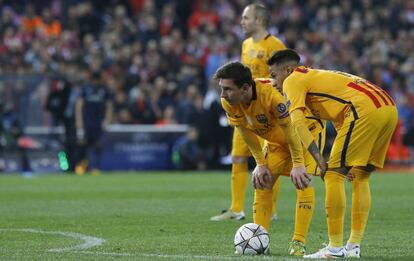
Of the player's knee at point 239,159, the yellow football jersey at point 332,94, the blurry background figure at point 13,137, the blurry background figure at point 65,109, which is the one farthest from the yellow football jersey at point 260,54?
the blurry background figure at point 13,137

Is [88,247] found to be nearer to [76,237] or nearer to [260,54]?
[76,237]

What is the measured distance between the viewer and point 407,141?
26.3 m

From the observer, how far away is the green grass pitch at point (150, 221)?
972 centimetres

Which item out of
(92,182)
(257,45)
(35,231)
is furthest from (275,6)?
(35,231)

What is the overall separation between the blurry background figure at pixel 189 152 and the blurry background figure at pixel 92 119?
1.84 meters

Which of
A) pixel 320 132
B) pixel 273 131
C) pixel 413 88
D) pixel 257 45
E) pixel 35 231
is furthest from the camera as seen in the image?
pixel 413 88

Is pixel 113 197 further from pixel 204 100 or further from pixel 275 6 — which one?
pixel 275 6

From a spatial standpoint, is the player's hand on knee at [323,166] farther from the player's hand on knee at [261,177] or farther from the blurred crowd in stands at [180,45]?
the blurred crowd in stands at [180,45]

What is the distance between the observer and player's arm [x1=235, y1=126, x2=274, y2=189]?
9.77 meters

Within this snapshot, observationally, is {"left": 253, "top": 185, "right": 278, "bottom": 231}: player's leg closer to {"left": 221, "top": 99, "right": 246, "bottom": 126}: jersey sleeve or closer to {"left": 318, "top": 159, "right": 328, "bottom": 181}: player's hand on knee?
{"left": 221, "top": 99, "right": 246, "bottom": 126}: jersey sleeve

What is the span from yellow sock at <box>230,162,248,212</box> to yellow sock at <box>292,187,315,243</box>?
3526 millimetres

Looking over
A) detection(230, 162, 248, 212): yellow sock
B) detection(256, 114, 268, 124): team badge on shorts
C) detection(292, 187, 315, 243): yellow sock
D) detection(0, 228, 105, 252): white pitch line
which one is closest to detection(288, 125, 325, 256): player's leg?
detection(292, 187, 315, 243): yellow sock

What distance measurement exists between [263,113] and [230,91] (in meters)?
0.53

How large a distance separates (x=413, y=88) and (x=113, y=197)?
13.6m
